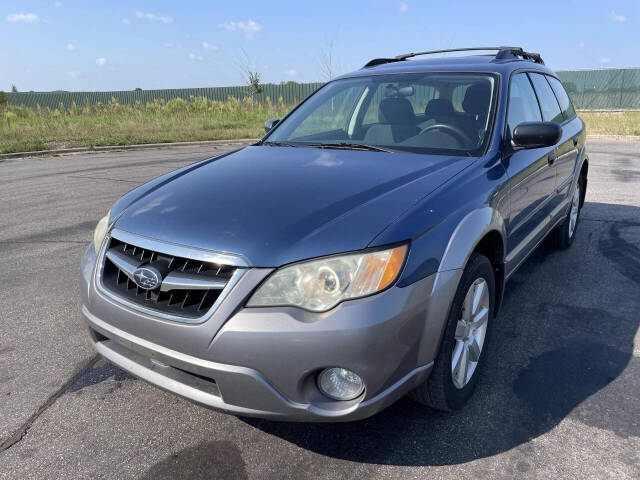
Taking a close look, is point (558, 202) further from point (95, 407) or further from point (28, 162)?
point (28, 162)

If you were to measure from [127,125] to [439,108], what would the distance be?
1781 cm

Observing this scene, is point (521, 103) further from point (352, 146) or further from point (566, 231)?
point (566, 231)

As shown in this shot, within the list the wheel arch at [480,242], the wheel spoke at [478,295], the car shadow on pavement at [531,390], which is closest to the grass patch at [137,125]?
the car shadow on pavement at [531,390]

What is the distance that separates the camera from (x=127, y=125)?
18.8 metres

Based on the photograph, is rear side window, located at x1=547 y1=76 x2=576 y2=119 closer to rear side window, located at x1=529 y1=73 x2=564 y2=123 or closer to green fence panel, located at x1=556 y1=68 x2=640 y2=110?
rear side window, located at x1=529 y1=73 x2=564 y2=123

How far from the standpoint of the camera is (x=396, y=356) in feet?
6.12

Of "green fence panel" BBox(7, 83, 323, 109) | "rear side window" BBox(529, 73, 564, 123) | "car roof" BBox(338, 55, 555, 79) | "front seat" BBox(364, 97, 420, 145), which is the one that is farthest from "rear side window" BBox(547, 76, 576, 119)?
"green fence panel" BBox(7, 83, 323, 109)

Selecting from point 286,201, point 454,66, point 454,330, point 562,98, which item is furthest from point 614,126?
point 286,201

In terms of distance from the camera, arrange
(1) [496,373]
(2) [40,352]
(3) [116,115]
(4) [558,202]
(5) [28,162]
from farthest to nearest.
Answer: (3) [116,115] < (5) [28,162] < (4) [558,202] < (2) [40,352] < (1) [496,373]

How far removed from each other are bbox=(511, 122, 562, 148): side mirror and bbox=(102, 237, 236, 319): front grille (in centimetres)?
186

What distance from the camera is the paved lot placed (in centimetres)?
210

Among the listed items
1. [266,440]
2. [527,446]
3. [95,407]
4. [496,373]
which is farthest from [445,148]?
[95,407]

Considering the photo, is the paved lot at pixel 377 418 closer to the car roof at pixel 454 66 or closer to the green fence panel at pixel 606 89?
the car roof at pixel 454 66

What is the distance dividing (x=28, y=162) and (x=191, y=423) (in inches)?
470
